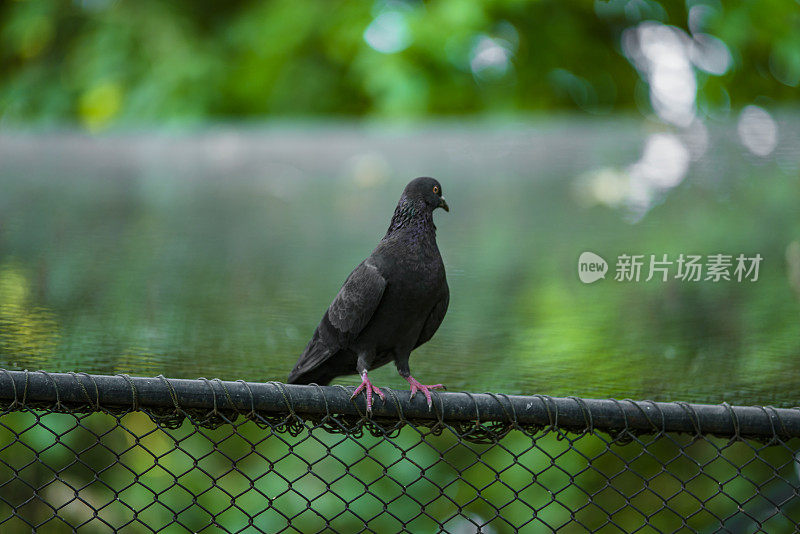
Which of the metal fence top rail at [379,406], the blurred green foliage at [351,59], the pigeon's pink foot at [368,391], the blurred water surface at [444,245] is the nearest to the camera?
the metal fence top rail at [379,406]

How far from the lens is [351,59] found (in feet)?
12.8

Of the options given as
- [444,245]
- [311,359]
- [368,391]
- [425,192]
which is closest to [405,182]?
[444,245]

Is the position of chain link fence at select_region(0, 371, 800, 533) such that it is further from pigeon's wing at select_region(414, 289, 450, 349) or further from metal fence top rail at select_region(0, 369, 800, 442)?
pigeon's wing at select_region(414, 289, 450, 349)

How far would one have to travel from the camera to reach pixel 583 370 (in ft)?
6.13

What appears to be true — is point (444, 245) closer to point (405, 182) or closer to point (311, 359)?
point (405, 182)

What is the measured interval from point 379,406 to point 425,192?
53 centimetres

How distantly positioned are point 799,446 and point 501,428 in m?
1.30

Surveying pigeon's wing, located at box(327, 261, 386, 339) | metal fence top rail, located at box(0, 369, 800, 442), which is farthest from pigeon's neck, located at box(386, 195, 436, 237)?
metal fence top rail, located at box(0, 369, 800, 442)

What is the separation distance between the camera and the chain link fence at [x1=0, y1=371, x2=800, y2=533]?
1308mm

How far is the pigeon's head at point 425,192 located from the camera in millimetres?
1721

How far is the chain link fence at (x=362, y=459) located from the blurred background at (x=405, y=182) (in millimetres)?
251

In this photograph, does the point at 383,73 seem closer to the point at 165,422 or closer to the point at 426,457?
the point at 426,457

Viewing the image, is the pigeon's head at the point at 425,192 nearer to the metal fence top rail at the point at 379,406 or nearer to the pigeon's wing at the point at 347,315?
the pigeon's wing at the point at 347,315

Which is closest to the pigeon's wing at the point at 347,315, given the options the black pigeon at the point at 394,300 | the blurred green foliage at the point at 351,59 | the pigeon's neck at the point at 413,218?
the black pigeon at the point at 394,300
